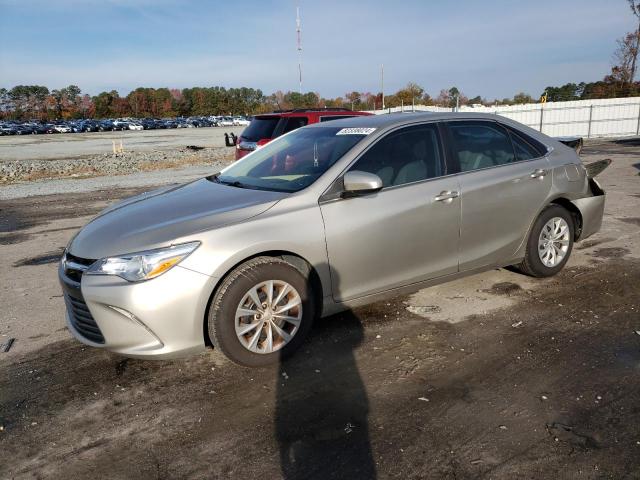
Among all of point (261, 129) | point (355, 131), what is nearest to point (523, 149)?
point (355, 131)

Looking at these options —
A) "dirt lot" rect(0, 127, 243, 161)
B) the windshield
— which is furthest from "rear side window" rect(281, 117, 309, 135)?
"dirt lot" rect(0, 127, 243, 161)

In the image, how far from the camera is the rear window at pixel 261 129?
9779 millimetres

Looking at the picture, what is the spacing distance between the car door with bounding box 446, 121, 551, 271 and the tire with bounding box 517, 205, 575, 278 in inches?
6.7

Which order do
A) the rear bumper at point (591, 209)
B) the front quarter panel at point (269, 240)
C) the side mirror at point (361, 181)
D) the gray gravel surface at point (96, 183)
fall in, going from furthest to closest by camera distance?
1. the gray gravel surface at point (96, 183)
2. the rear bumper at point (591, 209)
3. the side mirror at point (361, 181)
4. the front quarter panel at point (269, 240)

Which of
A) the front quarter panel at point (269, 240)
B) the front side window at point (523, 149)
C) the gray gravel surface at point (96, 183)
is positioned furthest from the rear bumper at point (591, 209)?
the gray gravel surface at point (96, 183)

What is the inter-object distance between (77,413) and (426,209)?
2.81 m

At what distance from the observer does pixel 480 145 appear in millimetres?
4648

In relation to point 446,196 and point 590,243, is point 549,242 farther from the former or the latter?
point 590,243

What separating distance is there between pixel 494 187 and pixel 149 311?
2997 mm

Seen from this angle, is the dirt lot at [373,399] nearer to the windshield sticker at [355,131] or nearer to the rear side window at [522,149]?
the rear side window at [522,149]

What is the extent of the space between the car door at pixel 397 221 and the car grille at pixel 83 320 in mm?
1624

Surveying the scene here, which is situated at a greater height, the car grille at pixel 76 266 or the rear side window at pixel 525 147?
the rear side window at pixel 525 147

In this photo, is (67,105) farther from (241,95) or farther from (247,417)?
(247,417)

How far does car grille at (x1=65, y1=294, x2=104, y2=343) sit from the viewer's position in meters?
3.38
